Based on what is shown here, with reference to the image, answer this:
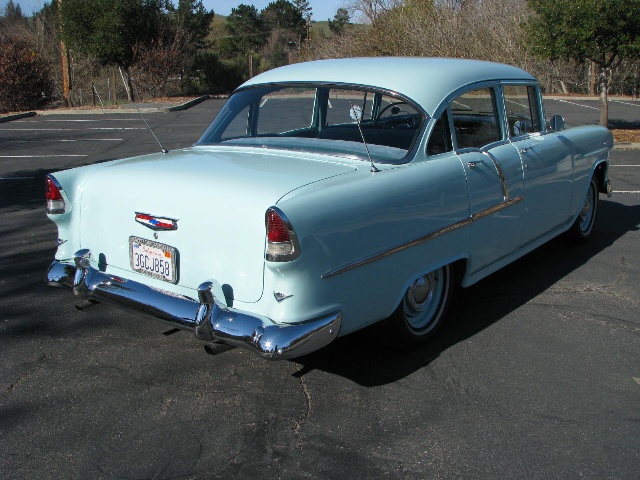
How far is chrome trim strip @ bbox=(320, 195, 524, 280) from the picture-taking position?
11.4 feet

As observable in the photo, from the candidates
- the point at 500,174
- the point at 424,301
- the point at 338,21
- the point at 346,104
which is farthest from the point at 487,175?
the point at 338,21

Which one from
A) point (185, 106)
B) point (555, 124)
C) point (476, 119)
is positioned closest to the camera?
point (476, 119)

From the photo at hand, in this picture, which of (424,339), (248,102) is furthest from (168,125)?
(424,339)

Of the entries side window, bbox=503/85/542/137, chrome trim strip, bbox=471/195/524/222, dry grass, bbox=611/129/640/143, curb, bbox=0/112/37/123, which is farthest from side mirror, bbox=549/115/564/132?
curb, bbox=0/112/37/123

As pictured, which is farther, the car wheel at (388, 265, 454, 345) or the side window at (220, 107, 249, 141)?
the side window at (220, 107, 249, 141)

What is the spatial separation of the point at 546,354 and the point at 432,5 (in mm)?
25507

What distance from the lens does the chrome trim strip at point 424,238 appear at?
3.47 metres

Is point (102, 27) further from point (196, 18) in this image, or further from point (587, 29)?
point (587, 29)

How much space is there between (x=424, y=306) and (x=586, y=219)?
3116 mm

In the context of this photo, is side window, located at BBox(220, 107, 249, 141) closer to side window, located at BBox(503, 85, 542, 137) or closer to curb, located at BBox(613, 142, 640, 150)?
side window, located at BBox(503, 85, 542, 137)

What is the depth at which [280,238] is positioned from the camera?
328 cm

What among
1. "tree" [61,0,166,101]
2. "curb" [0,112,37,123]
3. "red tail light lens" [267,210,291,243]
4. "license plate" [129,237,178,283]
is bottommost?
"license plate" [129,237,178,283]

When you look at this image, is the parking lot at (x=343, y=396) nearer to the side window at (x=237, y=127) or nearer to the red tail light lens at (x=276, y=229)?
the red tail light lens at (x=276, y=229)

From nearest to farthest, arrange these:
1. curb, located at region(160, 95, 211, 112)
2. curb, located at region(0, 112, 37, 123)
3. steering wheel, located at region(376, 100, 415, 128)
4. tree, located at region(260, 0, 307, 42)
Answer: steering wheel, located at region(376, 100, 415, 128)
curb, located at region(0, 112, 37, 123)
curb, located at region(160, 95, 211, 112)
tree, located at region(260, 0, 307, 42)
